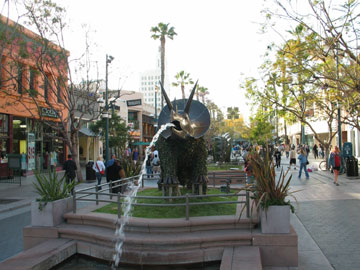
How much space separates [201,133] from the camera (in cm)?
775

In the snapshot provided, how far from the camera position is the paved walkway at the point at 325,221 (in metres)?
5.43

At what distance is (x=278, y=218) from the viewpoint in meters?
5.39

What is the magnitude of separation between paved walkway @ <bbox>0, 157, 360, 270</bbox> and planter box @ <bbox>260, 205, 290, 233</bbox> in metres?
0.62

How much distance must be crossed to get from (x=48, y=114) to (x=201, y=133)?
17624mm

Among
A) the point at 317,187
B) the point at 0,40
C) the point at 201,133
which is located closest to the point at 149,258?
the point at 201,133

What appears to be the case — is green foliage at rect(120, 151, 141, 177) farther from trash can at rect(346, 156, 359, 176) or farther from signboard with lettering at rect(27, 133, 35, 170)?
signboard with lettering at rect(27, 133, 35, 170)

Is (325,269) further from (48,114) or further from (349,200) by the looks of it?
(48,114)

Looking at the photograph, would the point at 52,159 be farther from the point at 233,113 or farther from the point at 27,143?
the point at 233,113

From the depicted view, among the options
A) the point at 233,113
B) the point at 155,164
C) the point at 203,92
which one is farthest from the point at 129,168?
the point at 233,113

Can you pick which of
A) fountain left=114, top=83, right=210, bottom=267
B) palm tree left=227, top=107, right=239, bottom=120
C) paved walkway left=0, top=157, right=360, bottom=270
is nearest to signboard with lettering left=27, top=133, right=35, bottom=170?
paved walkway left=0, top=157, right=360, bottom=270

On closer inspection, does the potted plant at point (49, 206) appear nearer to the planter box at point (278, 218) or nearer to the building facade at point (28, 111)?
the planter box at point (278, 218)

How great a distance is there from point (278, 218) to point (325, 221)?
3.20 metres

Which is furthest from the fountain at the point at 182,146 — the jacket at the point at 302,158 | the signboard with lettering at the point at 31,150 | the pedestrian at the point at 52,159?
the pedestrian at the point at 52,159

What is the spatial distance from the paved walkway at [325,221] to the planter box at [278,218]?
615mm
